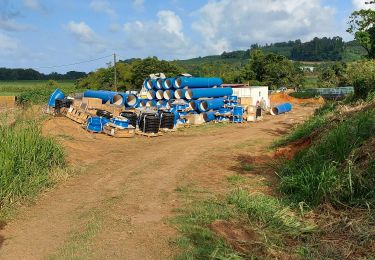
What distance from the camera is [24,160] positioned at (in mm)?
8398

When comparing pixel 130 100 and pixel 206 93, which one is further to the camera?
pixel 206 93

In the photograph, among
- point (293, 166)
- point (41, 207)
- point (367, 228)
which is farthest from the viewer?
point (293, 166)

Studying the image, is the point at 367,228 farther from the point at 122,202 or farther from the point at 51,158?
the point at 51,158

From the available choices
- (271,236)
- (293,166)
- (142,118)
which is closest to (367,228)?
(271,236)

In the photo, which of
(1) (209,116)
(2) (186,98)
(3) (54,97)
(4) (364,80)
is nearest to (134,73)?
(3) (54,97)

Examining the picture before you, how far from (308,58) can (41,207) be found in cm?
14064

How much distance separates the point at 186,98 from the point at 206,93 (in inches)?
56.9

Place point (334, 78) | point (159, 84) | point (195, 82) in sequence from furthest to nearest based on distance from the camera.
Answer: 1. point (334, 78)
2. point (195, 82)
3. point (159, 84)

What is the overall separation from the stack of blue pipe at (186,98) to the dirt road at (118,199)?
6019 mm

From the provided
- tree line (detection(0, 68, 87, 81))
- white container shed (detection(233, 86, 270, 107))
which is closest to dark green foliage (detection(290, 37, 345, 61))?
tree line (detection(0, 68, 87, 81))

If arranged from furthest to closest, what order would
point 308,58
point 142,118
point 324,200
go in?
point 308,58, point 142,118, point 324,200

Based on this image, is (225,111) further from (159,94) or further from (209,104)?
(159,94)

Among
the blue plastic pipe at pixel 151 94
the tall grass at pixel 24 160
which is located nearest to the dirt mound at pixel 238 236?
the tall grass at pixel 24 160

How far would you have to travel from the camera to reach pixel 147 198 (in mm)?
8086
